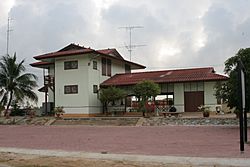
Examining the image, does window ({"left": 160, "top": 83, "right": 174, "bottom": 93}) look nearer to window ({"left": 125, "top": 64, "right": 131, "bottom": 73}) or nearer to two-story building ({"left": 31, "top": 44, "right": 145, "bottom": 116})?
two-story building ({"left": 31, "top": 44, "right": 145, "bottom": 116})

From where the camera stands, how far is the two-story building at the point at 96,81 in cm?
4131

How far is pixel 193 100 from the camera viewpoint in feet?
136

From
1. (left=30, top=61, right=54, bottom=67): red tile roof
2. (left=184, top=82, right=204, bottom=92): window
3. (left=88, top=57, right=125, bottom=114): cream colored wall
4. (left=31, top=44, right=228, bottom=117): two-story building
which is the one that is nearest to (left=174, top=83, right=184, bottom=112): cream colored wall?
(left=31, top=44, right=228, bottom=117): two-story building

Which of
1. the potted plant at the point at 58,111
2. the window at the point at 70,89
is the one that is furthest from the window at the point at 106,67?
the potted plant at the point at 58,111

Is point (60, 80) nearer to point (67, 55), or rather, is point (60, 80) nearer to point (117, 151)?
point (67, 55)

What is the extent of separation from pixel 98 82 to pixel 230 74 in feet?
65.3

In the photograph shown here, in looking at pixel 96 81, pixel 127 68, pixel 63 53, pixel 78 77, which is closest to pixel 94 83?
pixel 96 81

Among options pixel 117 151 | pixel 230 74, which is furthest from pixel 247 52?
pixel 117 151

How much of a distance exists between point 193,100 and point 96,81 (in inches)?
414

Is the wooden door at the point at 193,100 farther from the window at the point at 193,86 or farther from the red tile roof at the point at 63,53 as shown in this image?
the red tile roof at the point at 63,53

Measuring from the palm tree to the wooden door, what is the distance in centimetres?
1816

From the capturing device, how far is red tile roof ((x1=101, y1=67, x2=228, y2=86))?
4086 centimetres

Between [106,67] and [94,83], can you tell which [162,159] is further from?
[106,67]

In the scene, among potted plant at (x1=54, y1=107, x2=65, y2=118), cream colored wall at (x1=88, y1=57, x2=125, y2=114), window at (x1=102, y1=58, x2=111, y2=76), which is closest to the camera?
potted plant at (x1=54, y1=107, x2=65, y2=118)
